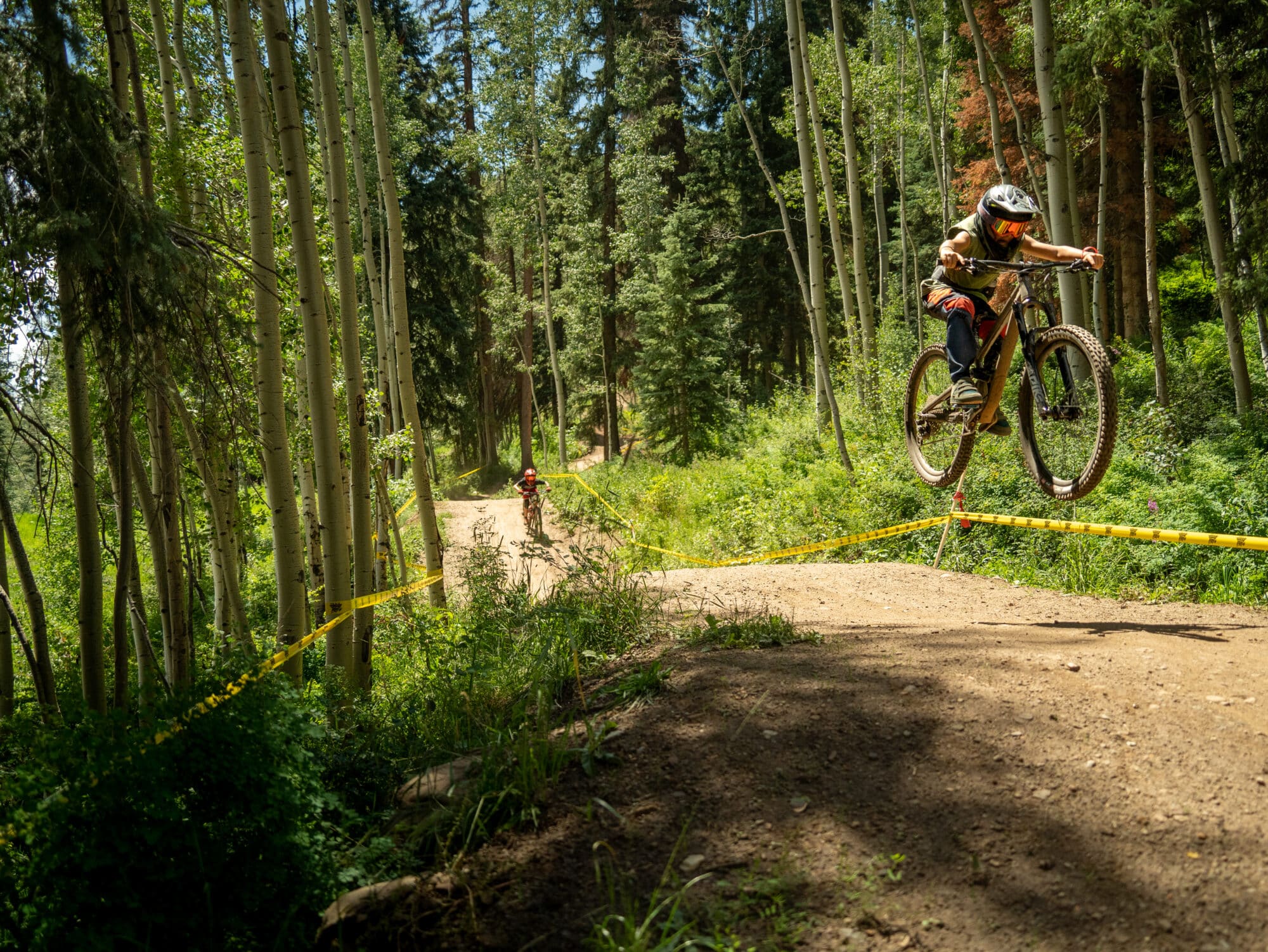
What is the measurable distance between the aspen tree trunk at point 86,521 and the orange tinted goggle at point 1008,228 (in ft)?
19.7

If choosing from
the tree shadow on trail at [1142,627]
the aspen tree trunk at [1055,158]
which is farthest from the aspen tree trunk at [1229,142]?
the tree shadow on trail at [1142,627]

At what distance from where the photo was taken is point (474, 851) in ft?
11.4

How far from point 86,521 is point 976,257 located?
6.40 m

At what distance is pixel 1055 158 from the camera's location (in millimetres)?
9336

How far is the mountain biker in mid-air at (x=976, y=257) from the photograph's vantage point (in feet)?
20.1

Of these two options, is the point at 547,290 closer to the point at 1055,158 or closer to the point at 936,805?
the point at 1055,158

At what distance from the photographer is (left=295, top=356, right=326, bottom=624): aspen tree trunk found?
31.3 ft

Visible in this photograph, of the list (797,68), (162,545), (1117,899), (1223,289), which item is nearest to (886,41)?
(797,68)

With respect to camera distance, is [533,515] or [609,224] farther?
[609,224]

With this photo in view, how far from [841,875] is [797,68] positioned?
12704 millimetres

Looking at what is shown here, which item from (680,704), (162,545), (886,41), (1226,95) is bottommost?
(680,704)

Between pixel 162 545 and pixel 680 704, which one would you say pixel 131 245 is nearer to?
pixel 162 545

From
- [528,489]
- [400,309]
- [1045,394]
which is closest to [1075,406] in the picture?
[1045,394]

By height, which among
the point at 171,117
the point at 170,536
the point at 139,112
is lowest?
the point at 170,536
